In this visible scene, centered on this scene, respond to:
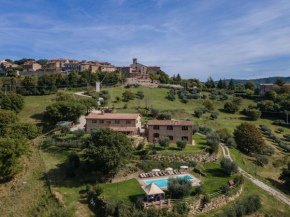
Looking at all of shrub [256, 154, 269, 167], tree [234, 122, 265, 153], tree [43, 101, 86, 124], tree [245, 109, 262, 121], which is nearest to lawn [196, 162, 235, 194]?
shrub [256, 154, 269, 167]

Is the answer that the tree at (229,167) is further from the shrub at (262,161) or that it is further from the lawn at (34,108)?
the lawn at (34,108)

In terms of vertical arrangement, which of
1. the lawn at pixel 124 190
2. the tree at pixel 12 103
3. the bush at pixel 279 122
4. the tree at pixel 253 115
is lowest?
the lawn at pixel 124 190

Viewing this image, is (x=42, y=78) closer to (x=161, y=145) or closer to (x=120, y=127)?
(x=120, y=127)

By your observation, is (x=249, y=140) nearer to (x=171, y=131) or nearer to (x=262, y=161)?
(x=262, y=161)

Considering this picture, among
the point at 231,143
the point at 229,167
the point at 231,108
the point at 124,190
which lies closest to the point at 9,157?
the point at 124,190

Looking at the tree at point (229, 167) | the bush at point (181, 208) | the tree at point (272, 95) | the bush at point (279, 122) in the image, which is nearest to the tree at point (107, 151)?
the bush at point (181, 208)

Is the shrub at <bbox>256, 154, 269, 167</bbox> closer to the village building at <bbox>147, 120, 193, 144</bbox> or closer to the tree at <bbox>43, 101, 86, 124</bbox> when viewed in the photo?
the village building at <bbox>147, 120, 193, 144</bbox>
